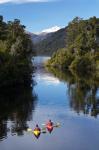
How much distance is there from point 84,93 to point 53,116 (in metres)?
28.0

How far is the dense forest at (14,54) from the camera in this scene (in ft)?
311

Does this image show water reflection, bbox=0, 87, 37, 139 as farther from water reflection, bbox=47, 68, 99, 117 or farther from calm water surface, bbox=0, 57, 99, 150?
water reflection, bbox=47, 68, 99, 117

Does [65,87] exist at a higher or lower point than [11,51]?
lower

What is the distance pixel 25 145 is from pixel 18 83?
5271 centimetres

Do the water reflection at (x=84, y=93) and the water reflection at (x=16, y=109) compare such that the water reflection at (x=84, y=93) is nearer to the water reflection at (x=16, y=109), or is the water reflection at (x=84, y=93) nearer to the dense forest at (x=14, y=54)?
the water reflection at (x=16, y=109)

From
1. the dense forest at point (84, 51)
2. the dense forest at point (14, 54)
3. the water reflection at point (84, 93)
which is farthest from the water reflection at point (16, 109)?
the dense forest at point (84, 51)

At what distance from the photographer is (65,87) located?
4286 inches

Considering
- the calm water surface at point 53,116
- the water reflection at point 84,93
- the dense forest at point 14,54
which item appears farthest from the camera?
the dense forest at point 14,54

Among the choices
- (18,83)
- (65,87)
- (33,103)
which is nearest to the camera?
(33,103)

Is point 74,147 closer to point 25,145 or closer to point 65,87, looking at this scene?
point 25,145

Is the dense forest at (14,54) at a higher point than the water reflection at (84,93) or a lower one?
higher

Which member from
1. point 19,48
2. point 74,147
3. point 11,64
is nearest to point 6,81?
point 11,64

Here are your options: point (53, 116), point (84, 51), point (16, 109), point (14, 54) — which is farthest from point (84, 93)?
point (84, 51)

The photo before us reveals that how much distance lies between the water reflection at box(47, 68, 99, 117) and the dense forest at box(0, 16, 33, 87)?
1064cm
